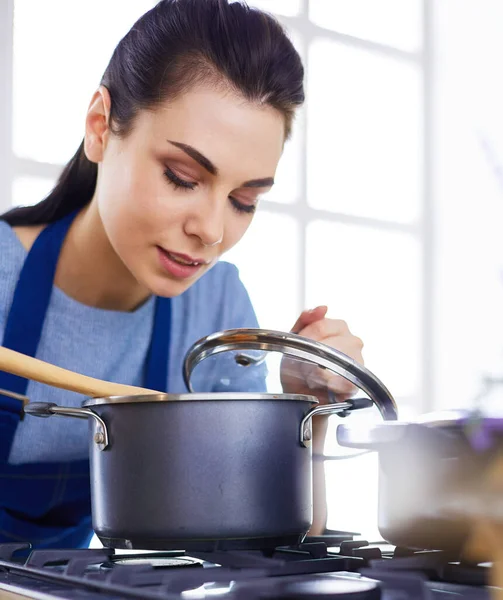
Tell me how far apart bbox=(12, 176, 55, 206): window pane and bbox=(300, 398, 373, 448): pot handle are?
196cm

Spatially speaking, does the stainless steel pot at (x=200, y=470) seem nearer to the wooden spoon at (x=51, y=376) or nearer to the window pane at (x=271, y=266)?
the wooden spoon at (x=51, y=376)

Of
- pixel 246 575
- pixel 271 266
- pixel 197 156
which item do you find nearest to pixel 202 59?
pixel 197 156

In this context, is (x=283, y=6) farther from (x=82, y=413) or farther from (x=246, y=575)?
(x=246, y=575)

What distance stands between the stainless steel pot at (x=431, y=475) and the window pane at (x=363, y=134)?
2843 mm

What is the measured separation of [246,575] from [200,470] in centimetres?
11

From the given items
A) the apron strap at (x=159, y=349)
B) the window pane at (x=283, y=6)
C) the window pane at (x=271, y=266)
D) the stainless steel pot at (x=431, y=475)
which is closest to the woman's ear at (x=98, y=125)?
the apron strap at (x=159, y=349)

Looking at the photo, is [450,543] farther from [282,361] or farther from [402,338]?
[402,338]

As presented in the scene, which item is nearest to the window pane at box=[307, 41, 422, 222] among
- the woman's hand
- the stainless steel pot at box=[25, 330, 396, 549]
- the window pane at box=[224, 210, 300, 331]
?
the window pane at box=[224, 210, 300, 331]

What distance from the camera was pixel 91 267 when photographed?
1270 millimetres

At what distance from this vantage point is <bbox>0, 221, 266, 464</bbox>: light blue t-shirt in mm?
1169

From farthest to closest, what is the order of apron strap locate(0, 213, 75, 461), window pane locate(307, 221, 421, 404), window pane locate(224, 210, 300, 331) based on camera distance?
window pane locate(307, 221, 421, 404)
window pane locate(224, 210, 300, 331)
apron strap locate(0, 213, 75, 461)

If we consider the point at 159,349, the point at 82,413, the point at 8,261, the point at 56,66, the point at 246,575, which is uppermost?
the point at 56,66

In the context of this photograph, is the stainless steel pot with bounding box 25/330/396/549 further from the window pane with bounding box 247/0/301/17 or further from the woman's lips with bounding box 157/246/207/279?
the window pane with bounding box 247/0/301/17

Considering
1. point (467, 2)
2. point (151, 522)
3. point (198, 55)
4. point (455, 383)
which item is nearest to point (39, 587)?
point (151, 522)
